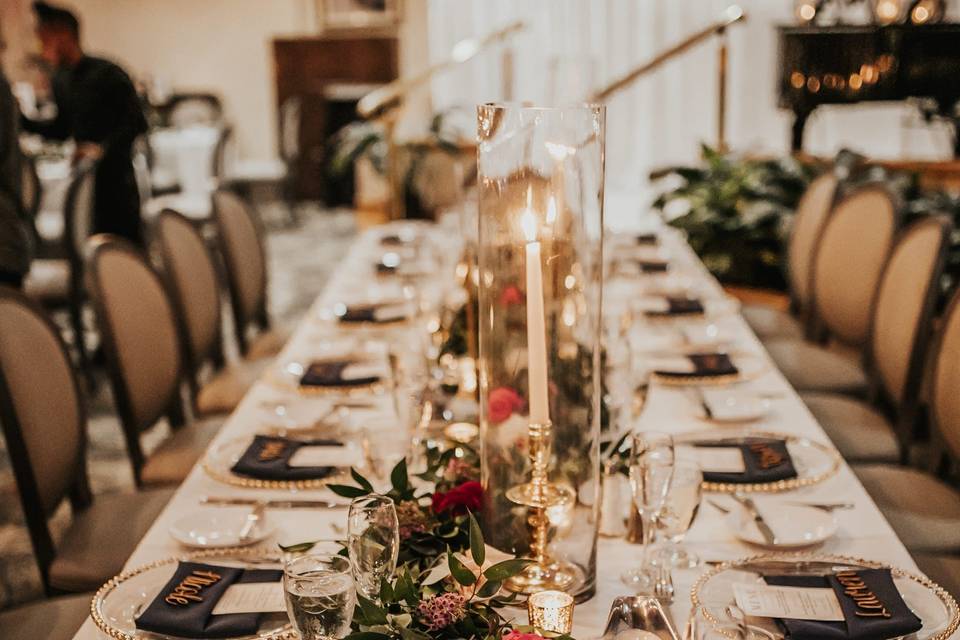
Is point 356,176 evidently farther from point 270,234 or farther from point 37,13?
point 37,13

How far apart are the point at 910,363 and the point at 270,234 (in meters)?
6.69

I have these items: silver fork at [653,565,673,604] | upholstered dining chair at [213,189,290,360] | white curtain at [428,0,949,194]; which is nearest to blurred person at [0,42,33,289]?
upholstered dining chair at [213,189,290,360]

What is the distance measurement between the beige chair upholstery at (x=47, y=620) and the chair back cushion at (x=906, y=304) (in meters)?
1.97

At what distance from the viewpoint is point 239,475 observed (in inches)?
76.3

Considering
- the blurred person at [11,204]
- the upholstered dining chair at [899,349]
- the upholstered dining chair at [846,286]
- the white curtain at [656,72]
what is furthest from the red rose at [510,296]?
the white curtain at [656,72]

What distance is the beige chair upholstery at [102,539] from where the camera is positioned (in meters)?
2.12

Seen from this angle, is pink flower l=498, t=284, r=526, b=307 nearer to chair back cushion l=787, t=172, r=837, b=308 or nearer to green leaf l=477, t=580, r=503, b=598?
green leaf l=477, t=580, r=503, b=598

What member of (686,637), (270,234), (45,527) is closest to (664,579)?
(686,637)

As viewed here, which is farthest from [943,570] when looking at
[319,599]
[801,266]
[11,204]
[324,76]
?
[324,76]

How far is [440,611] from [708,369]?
56.0 inches

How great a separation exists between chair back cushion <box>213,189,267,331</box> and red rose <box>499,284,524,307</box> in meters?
2.31

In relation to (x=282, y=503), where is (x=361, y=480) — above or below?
above

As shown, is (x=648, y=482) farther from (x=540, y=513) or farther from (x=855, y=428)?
(x=855, y=428)

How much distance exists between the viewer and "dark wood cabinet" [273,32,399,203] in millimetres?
9758
